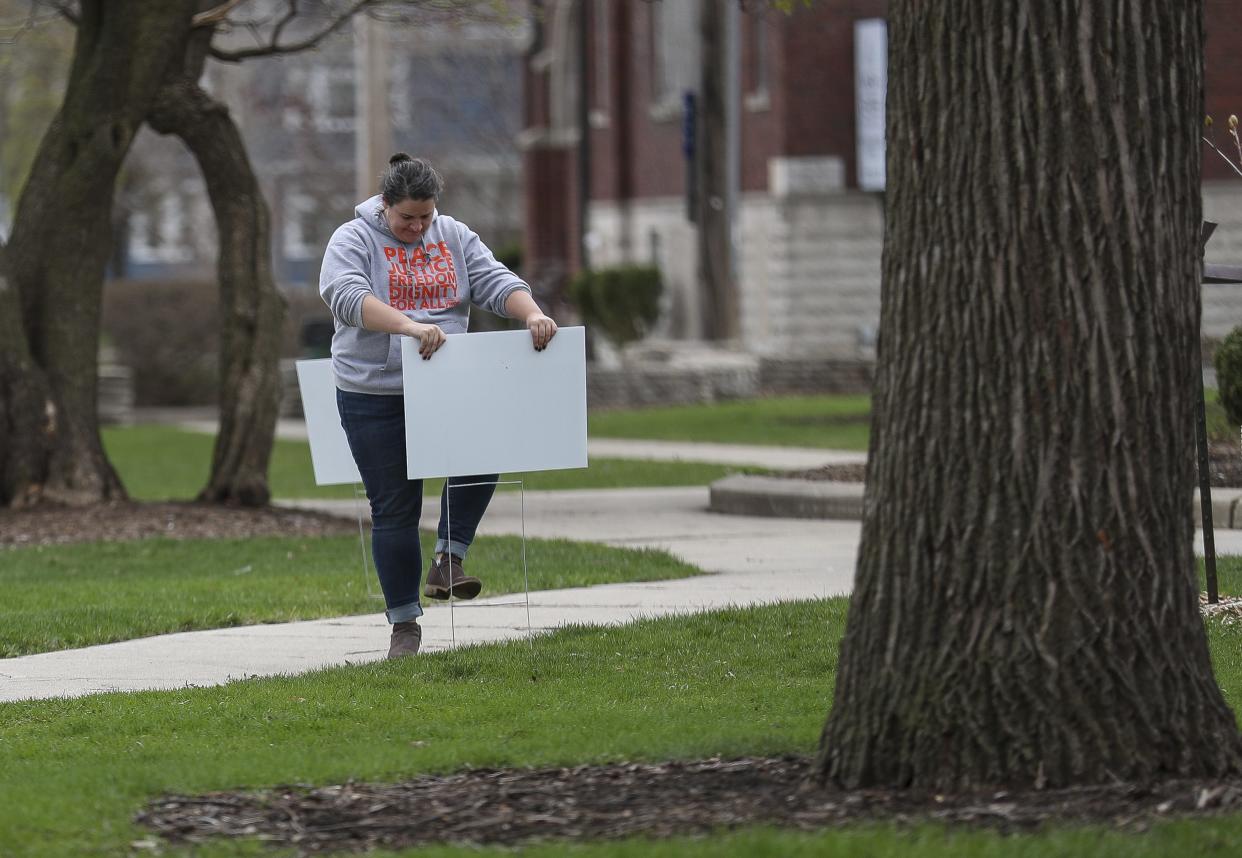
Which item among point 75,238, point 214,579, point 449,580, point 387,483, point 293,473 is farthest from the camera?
point 293,473

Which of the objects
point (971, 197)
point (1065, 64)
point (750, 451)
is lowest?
point (750, 451)

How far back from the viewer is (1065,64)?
4.71 meters

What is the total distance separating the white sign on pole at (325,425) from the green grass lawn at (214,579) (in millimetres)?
700

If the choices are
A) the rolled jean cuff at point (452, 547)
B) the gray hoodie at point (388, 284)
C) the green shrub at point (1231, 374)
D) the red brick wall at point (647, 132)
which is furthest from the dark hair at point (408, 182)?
the red brick wall at point (647, 132)

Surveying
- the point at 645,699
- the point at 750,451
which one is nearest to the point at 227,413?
the point at 750,451

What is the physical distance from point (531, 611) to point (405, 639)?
50.9 inches

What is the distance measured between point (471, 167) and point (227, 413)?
164 feet

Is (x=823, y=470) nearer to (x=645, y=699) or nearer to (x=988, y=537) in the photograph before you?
(x=645, y=699)

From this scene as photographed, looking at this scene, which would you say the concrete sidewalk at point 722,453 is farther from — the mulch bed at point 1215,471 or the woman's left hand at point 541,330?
the woman's left hand at point 541,330

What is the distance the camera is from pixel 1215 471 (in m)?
12.4

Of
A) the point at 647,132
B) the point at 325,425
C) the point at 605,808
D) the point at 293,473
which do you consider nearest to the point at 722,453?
the point at 293,473

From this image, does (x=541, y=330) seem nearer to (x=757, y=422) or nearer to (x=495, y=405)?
(x=495, y=405)

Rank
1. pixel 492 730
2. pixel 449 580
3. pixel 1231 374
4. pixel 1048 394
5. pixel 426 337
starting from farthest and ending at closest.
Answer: pixel 1231 374 < pixel 449 580 < pixel 426 337 < pixel 492 730 < pixel 1048 394

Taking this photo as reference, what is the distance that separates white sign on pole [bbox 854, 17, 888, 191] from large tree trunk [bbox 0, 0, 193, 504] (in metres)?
17.0
